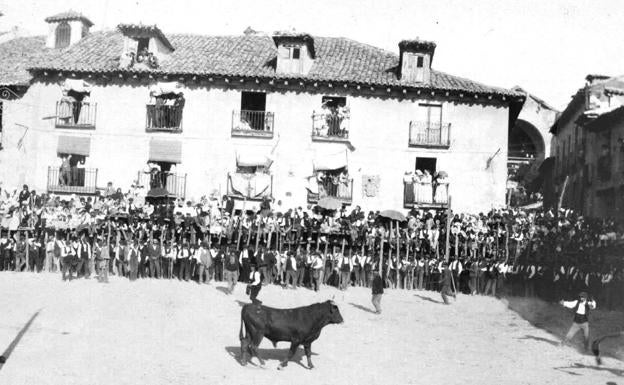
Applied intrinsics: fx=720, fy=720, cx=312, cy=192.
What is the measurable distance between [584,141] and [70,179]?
85.9 feet

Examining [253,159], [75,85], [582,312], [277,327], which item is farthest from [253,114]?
[582,312]

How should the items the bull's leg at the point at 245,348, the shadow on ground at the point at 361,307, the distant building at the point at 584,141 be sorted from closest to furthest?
the bull's leg at the point at 245,348, the shadow on ground at the point at 361,307, the distant building at the point at 584,141

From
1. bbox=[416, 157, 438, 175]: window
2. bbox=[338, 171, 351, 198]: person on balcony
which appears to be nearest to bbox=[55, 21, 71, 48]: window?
bbox=[338, 171, 351, 198]: person on balcony

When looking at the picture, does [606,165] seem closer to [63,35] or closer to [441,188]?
[441,188]

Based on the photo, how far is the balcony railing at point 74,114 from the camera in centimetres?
3319

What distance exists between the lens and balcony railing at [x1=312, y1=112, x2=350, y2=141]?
3209 centimetres

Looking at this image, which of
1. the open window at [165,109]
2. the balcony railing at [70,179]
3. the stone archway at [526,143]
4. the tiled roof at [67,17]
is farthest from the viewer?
the stone archway at [526,143]

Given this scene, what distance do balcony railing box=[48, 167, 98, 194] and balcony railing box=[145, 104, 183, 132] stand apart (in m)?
3.44

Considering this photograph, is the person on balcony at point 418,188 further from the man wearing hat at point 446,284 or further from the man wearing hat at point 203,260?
the man wearing hat at point 203,260

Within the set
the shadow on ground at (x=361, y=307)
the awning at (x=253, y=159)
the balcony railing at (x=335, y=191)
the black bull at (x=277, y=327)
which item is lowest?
the shadow on ground at (x=361, y=307)

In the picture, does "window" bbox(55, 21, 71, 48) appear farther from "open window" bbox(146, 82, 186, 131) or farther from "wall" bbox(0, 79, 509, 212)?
"open window" bbox(146, 82, 186, 131)

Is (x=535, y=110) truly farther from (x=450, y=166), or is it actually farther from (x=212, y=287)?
(x=212, y=287)

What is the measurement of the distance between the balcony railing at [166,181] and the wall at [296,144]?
35 cm

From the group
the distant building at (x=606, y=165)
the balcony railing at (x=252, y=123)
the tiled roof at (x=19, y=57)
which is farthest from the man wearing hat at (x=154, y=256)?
the distant building at (x=606, y=165)
